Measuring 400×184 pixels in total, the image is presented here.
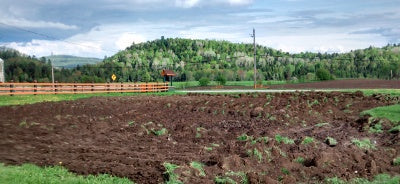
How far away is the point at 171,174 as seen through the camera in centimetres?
913

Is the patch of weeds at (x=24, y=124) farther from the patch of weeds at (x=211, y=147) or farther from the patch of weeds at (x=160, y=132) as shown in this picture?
the patch of weeds at (x=211, y=147)

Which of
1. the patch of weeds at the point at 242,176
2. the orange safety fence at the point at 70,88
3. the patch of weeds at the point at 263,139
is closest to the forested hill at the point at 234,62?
the orange safety fence at the point at 70,88

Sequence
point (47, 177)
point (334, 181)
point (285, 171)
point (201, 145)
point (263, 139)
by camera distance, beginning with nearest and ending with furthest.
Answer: point (47, 177) < point (334, 181) < point (285, 171) < point (201, 145) < point (263, 139)

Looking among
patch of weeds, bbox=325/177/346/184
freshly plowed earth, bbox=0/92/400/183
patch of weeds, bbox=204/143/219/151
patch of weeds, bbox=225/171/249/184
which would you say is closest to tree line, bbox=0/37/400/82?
freshly plowed earth, bbox=0/92/400/183

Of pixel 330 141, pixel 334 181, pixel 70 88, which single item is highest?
pixel 70 88

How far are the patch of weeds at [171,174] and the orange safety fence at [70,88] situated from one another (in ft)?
92.7

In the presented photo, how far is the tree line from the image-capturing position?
112 metres

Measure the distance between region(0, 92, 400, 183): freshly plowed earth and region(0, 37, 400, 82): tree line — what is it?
68200 mm

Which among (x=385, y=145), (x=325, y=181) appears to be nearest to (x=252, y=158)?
(x=325, y=181)

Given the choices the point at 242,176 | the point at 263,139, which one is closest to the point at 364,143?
the point at 263,139

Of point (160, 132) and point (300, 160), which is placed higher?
point (160, 132)

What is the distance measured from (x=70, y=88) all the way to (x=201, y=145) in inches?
1187

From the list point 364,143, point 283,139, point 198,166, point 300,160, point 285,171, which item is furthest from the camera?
point 283,139

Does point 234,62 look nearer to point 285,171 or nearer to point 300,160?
point 300,160
